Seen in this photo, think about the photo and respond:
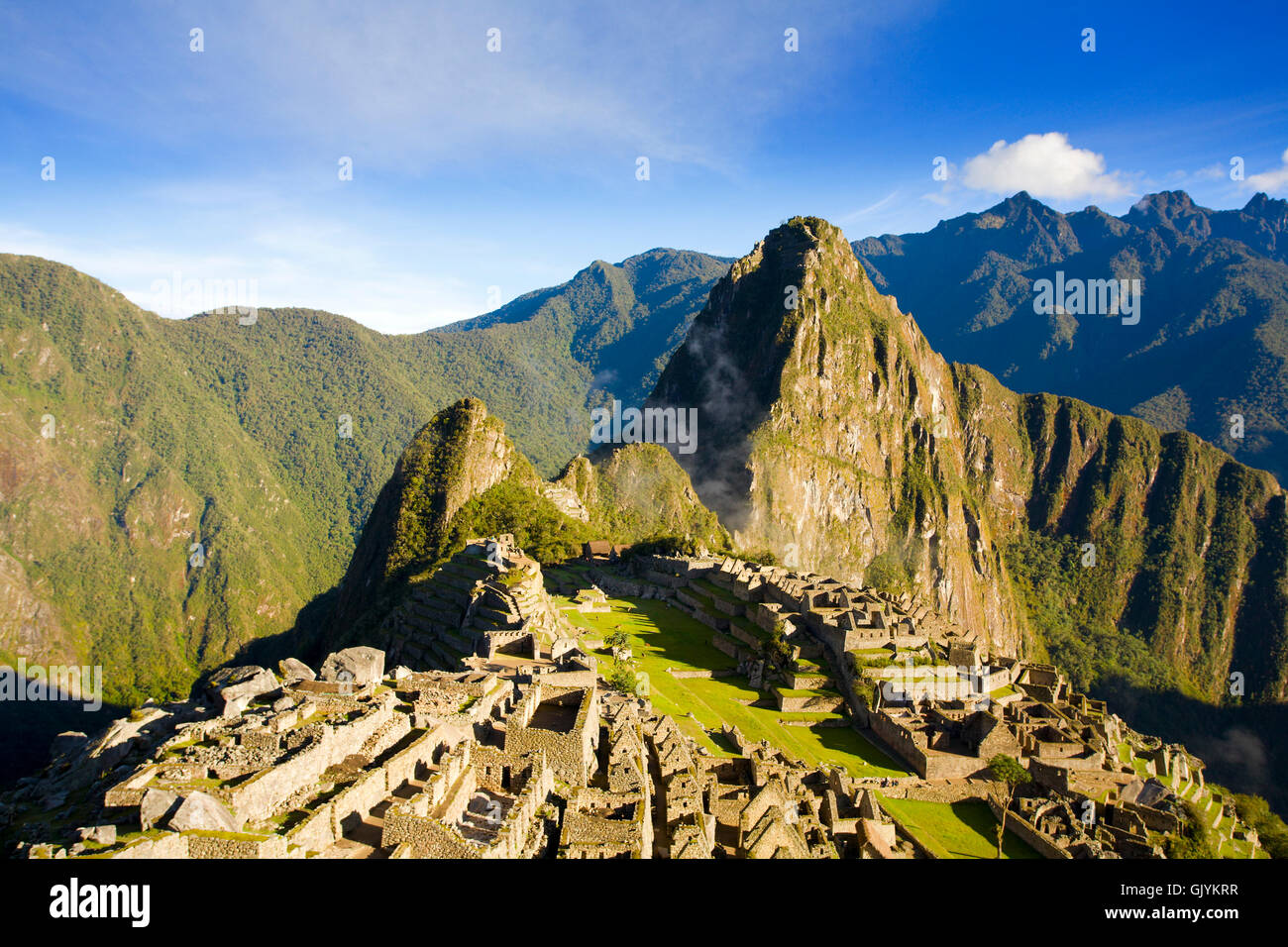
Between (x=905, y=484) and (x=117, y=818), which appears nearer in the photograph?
(x=117, y=818)

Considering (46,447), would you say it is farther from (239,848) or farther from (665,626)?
(239,848)

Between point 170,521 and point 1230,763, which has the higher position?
point 170,521

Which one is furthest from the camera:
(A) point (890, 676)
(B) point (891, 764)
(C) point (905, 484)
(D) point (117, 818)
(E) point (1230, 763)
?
(C) point (905, 484)

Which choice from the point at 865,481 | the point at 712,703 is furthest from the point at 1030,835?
the point at 865,481

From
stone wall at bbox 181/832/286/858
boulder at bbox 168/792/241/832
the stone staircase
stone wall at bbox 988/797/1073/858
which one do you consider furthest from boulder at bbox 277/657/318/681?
stone wall at bbox 988/797/1073/858
